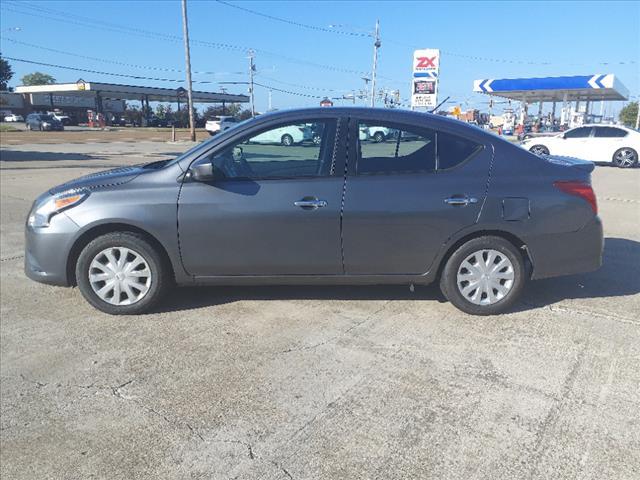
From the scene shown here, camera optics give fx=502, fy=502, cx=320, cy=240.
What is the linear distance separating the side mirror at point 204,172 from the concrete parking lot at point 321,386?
1.16 metres

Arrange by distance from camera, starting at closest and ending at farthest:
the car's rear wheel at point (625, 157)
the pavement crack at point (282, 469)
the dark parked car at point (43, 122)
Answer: the pavement crack at point (282, 469) < the car's rear wheel at point (625, 157) < the dark parked car at point (43, 122)

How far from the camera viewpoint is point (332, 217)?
3971mm

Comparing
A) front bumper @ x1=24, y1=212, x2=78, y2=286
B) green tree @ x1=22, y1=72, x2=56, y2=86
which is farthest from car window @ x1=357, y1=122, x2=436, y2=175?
green tree @ x1=22, y1=72, x2=56, y2=86

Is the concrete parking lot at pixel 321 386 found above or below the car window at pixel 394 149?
below

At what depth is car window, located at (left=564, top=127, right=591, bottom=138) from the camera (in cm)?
1892

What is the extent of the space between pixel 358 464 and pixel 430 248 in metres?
2.04

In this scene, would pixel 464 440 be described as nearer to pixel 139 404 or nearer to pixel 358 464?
pixel 358 464

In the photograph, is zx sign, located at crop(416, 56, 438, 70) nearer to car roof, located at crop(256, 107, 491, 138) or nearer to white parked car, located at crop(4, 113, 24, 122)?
car roof, located at crop(256, 107, 491, 138)

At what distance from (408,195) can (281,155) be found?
108 cm

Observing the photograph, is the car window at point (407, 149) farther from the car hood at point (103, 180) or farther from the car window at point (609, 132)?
the car window at point (609, 132)

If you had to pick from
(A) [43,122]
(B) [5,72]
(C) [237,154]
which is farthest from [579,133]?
(B) [5,72]

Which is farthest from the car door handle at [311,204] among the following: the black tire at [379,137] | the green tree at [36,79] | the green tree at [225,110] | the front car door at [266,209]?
the green tree at [36,79]

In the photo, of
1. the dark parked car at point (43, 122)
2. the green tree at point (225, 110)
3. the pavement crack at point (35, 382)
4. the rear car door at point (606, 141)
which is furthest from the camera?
the green tree at point (225, 110)

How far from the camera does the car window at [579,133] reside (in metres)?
18.9
